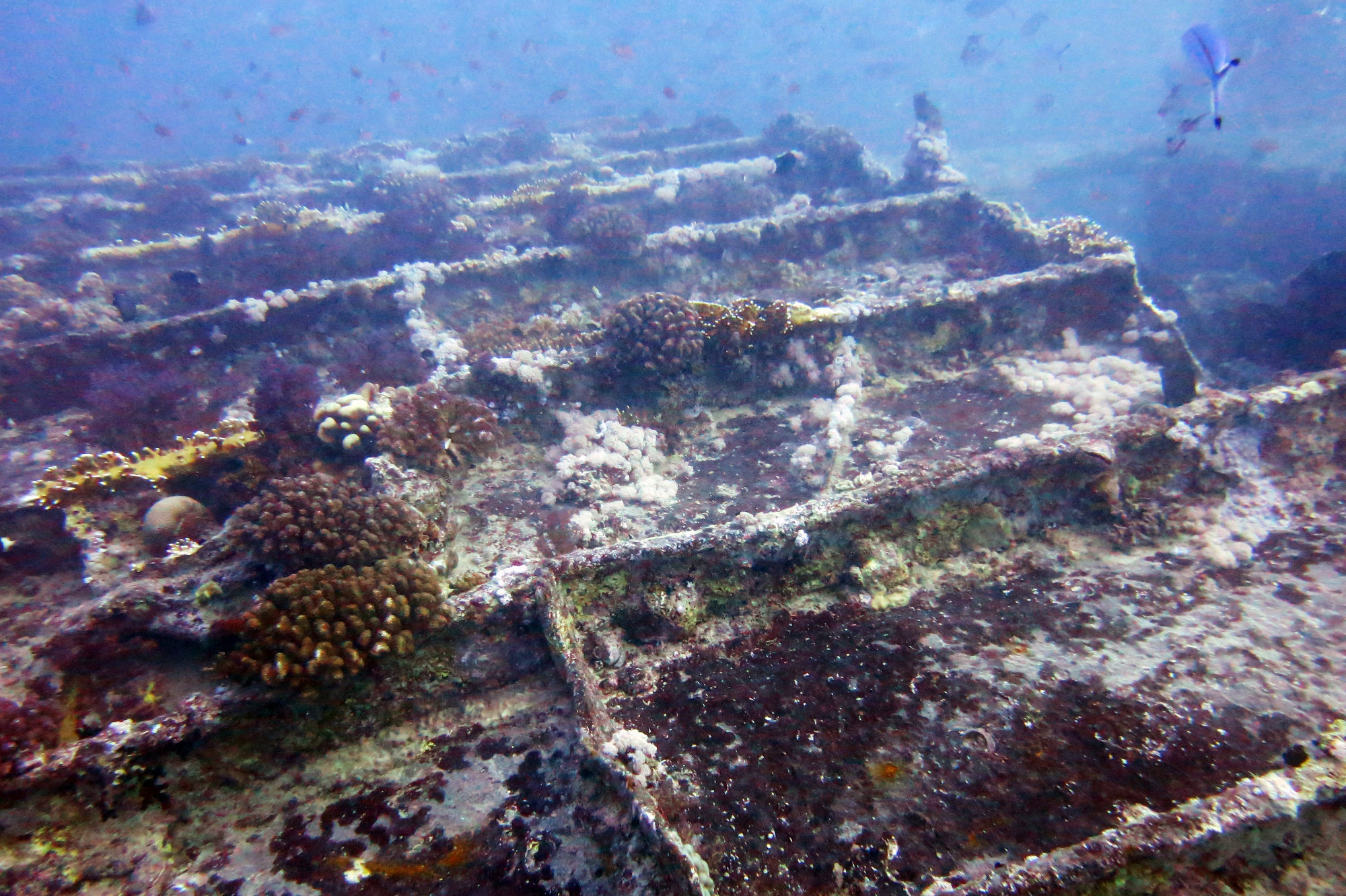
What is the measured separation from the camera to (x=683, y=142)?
26.6 m

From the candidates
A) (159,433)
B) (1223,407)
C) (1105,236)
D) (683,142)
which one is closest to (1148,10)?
(683,142)

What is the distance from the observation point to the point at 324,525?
15.1ft

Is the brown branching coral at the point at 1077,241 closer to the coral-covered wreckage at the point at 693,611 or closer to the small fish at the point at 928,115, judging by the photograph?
the coral-covered wreckage at the point at 693,611

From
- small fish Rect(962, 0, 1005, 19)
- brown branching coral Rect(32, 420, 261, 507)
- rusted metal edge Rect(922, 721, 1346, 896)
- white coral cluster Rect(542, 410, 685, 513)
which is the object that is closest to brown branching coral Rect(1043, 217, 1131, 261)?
white coral cluster Rect(542, 410, 685, 513)

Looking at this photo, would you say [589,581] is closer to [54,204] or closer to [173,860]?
[173,860]

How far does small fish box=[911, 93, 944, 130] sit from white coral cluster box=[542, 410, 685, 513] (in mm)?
16361

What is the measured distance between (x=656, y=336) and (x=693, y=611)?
4007 millimetres

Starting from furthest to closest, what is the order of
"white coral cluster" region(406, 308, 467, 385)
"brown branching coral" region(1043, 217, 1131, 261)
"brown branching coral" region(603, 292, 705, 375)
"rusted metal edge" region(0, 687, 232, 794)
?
1. "brown branching coral" region(1043, 217, 1131, 261)
2. "white coral cluster" region(406, 308, 467, 385)
3. "brown branching coral" region(603, 292, 705, 375)
4. "rusted metal edge" region(0, 687, 232, 794)

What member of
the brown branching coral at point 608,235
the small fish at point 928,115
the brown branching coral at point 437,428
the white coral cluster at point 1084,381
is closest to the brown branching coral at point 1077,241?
the white coral cluster at point 1084,381

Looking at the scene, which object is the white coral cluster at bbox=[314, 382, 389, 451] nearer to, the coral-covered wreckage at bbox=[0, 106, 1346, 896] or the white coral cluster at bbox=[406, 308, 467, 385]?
the coral-covered wreckage at bbox=[0, 106, 1346, 896]

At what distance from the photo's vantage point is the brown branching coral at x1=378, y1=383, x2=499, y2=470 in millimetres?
6043

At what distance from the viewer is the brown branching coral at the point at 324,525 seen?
4426 mm

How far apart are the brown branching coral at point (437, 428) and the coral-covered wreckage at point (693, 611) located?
41 mm

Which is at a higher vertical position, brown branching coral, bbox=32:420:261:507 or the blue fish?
the blue fish
